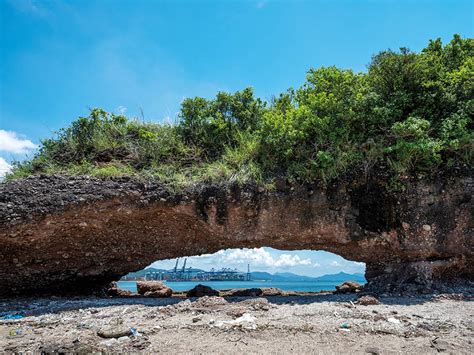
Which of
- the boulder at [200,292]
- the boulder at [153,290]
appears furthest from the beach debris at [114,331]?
the boulder at [153,290]

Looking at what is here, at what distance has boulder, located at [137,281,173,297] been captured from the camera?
11.6 metres

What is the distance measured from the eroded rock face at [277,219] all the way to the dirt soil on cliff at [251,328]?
1.75 m

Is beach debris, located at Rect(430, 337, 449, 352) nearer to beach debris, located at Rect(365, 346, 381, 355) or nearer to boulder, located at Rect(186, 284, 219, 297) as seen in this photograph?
beach debris, located at Rect(365, 346, 381, 355)

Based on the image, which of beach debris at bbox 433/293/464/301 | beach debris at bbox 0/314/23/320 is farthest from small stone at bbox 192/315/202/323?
beach debris at bbox 433/293/464/301

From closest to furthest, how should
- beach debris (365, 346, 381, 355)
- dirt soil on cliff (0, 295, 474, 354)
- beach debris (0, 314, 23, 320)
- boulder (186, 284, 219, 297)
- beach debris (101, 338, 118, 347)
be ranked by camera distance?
1. beach debris (365, 346, 381, 355)
2. dirt soil on cliff (0, 295, 474, 354)
3. beach debris (101, 338, 118, 347)
4. beach debris (0, 314, 23, 320)
5. boulder (186, 284, 219, 297)

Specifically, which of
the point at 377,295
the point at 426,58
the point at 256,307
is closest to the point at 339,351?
the point at 256,307

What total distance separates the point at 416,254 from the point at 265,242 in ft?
13.4

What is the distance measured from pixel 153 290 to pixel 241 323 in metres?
6.69

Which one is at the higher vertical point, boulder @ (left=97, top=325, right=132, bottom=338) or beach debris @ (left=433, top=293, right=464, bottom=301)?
beach debris @ (left=433, top=293, right=464, bottom=301)

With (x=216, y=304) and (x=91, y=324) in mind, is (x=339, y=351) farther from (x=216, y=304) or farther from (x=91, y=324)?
(x=91, y=324)

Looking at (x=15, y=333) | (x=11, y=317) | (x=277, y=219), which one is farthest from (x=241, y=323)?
(x=11, y=317)

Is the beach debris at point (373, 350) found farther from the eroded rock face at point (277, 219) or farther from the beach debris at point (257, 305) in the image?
the eroded rock face at point (277, 219)

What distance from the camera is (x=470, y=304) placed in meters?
7.73

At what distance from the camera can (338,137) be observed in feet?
31.3
